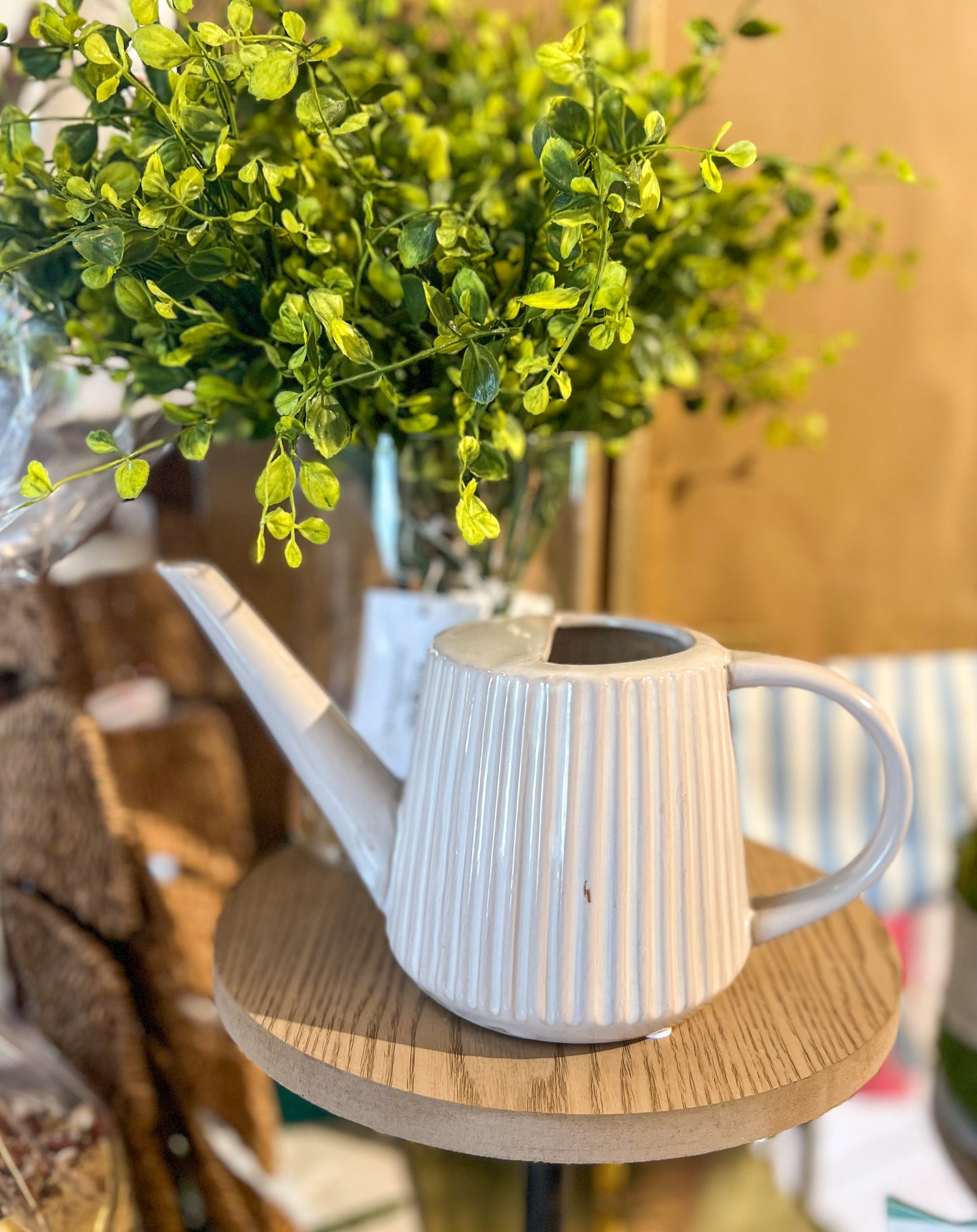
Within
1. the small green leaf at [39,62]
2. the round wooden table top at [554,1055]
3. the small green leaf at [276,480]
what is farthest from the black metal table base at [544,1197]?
the small green leaf at [39,62]

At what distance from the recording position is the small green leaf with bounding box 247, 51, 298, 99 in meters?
0.31

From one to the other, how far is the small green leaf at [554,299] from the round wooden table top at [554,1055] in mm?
289

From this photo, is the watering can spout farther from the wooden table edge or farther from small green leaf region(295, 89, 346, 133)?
small green leaf region(295, 89, 346, 133)

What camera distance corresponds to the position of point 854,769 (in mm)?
982

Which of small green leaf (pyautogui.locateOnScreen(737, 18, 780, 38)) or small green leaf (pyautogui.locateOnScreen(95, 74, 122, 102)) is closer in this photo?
small green leaf (pyautogui.locateOnScreen(95, 74, 122, 102))

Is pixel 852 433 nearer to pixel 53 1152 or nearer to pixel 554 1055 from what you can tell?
pixel 554 1055

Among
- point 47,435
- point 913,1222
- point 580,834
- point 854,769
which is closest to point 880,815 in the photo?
point 580,834

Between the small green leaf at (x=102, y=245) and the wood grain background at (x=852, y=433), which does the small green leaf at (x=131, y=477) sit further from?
the wood grain background at (x=852, y=433)

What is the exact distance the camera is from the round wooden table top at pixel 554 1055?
1.12 ft

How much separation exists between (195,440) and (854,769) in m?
0.84

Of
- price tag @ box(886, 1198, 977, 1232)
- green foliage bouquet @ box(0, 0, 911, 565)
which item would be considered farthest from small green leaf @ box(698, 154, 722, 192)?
price tag @ box(886, 1198, 977, 1232)

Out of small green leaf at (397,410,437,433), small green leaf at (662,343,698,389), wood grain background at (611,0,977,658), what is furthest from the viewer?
wood grain background at (611,0,977,658)

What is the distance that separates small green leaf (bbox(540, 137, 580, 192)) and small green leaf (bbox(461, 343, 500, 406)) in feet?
0.20

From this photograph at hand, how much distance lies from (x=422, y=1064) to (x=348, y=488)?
470 mm
